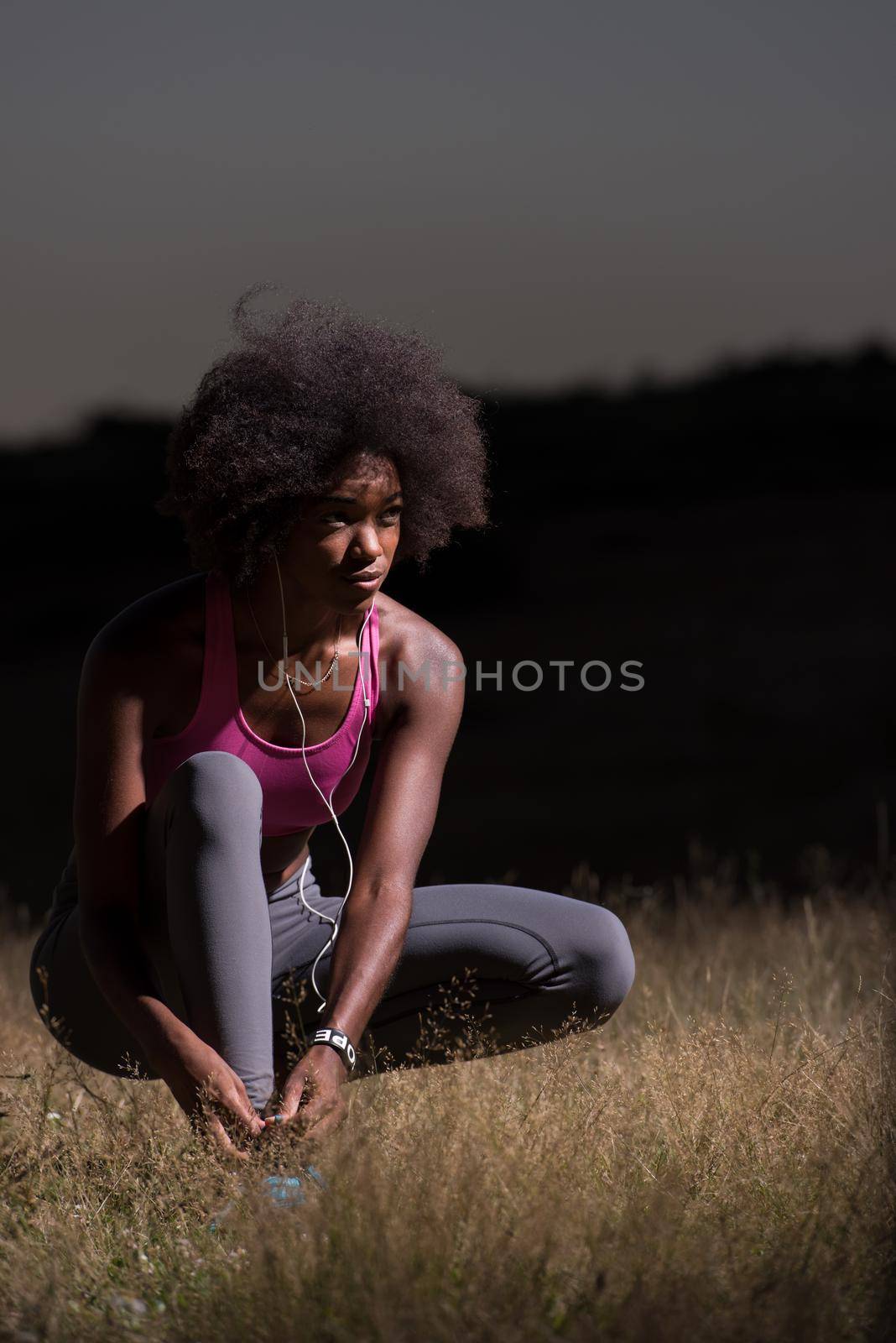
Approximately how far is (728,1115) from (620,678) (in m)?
11.4

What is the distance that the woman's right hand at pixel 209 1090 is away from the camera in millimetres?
2426

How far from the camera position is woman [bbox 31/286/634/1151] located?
8.54ft

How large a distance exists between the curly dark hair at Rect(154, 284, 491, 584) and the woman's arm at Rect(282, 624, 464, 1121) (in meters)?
0.29

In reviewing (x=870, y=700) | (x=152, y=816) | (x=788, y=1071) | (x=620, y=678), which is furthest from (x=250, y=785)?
(x=620, y=678)

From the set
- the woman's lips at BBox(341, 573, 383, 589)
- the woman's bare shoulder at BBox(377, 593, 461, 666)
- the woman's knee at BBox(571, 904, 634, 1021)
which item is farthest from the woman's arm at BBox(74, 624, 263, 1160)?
the woman's knee at BBox(571, 904, 634, 1021)

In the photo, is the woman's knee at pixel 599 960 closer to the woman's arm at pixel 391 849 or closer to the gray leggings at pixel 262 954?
the gray leggings at pixel 262 954

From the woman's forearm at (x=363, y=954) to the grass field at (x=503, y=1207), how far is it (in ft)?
0.47

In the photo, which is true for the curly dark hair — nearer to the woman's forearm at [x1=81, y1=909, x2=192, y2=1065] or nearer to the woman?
the woman

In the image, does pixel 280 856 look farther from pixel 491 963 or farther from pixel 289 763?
pixel 491 963

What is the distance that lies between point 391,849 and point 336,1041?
15.2 inches

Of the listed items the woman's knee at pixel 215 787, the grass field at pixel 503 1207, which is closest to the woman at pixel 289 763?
the woman's knee at pixel 215 787

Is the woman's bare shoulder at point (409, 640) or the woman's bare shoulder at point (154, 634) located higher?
the woman's bare shoulder at point (154, 634)

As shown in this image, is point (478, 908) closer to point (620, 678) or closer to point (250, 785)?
point (250, 785)

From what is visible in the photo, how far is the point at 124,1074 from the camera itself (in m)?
3.08
